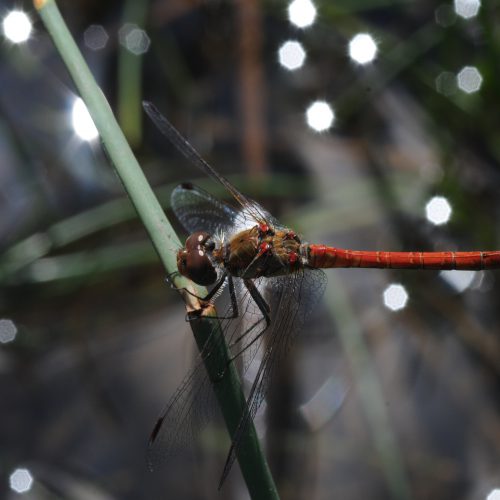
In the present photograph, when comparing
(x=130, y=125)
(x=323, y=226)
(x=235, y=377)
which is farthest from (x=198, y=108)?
(x=235, y=377)

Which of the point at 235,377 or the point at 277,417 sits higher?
the point at 277,417

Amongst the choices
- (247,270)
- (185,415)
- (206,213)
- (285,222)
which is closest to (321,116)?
(285,222)

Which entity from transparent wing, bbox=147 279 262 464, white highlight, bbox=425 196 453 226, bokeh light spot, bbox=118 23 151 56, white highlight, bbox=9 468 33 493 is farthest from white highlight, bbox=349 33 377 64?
white highlight, bbox=9 468 33 493

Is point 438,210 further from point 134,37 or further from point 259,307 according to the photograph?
point 134,37

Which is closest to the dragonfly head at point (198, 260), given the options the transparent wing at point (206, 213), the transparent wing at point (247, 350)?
the transparent wing at point (247, 350)

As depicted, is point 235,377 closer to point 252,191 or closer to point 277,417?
point 277,417

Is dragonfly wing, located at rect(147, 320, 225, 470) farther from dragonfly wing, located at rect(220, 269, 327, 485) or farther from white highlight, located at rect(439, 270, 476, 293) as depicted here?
white highlight, located at rect(439, 270, 476, 293)
